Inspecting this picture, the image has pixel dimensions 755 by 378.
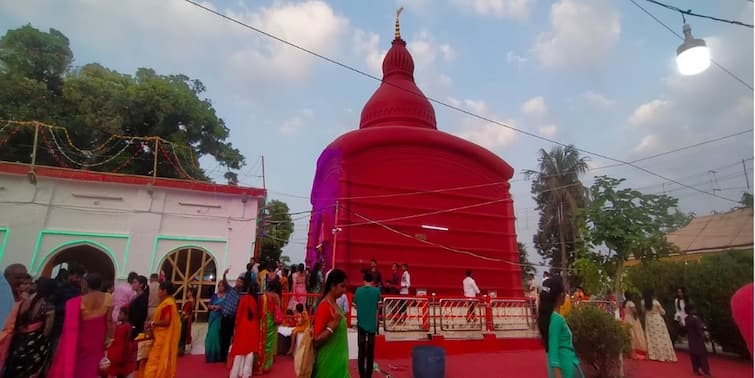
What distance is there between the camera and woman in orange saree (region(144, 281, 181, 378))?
454cm

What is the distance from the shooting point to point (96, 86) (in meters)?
18.0

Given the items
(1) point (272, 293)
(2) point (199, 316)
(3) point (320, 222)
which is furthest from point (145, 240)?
(1) point (272, 293)

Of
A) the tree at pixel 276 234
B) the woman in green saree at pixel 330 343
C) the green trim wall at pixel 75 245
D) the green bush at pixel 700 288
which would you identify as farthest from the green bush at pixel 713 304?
the tree at pixel 276 234

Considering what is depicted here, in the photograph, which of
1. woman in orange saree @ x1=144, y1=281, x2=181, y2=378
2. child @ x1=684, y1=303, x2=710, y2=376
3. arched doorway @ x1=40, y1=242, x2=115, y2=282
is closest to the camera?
woman in orange saree @ x1=144, y1=281, x2=181, y2=378

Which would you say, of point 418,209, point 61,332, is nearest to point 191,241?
point 418,209

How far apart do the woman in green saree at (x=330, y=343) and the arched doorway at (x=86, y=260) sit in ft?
36.3

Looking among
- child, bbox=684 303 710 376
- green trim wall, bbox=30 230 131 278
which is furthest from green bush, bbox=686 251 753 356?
green trim wall, bbox=30 230 131 278

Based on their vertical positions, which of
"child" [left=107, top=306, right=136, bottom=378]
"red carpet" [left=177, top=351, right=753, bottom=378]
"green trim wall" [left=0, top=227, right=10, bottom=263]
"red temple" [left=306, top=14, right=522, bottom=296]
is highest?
"red temple" [left=306, top=14, right=522, bottom=296]

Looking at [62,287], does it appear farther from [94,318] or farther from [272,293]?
[272,293]

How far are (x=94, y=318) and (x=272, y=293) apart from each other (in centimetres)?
304

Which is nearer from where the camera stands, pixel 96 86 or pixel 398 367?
pixel 398 367

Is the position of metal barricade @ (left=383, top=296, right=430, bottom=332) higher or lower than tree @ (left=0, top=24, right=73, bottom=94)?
lower

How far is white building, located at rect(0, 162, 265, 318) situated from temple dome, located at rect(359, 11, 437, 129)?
573cm

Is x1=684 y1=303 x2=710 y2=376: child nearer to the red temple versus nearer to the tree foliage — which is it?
the red temple
